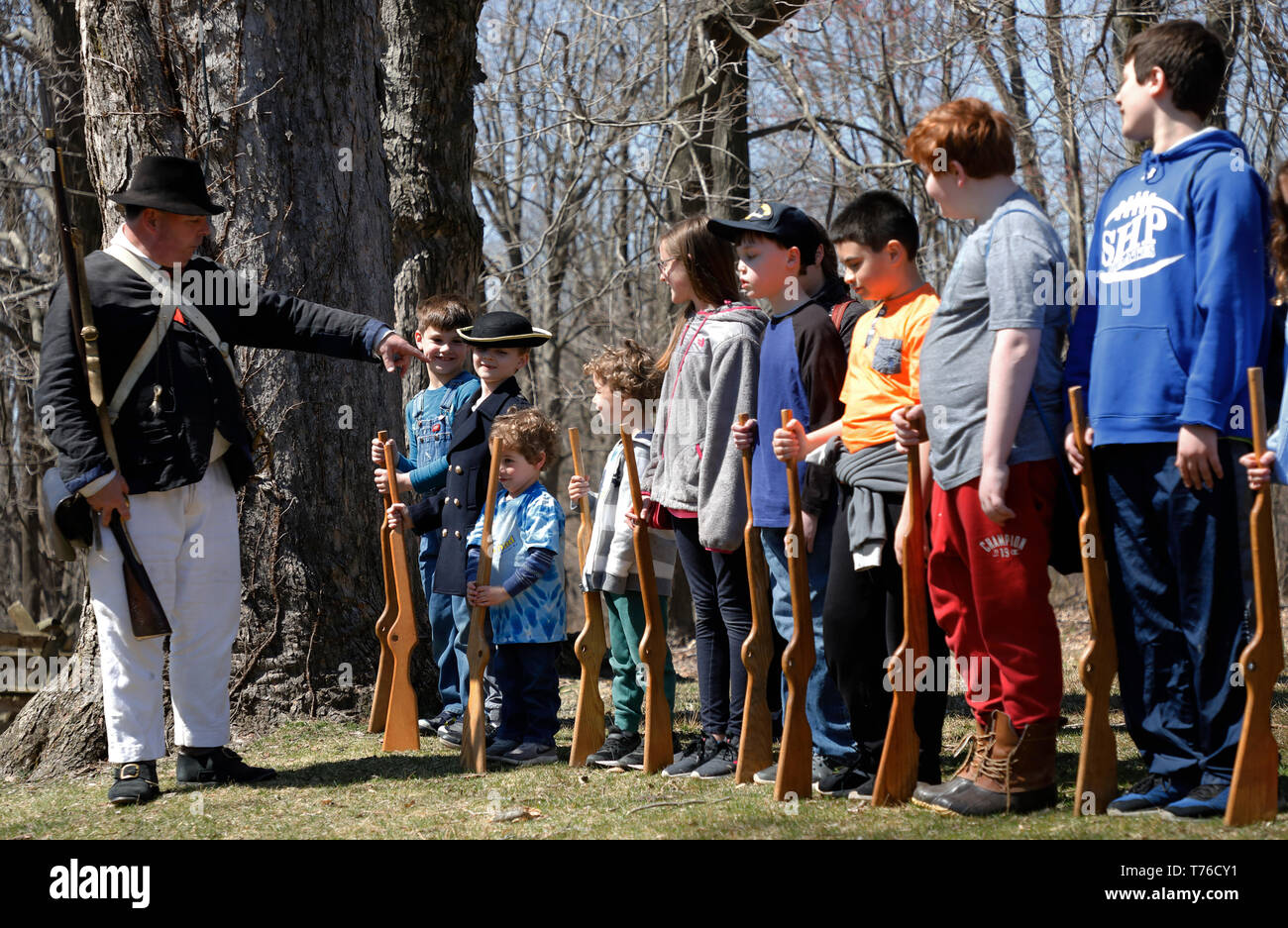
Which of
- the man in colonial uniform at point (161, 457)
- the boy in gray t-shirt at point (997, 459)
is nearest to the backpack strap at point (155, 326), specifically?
the man in colonial uniform at point (161, 457)

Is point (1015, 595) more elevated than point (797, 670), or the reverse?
point (1015, 595)

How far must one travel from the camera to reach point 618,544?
5.39 metres

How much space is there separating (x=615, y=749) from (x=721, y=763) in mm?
609

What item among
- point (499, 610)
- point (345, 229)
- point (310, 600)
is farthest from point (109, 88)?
point (499, 610)

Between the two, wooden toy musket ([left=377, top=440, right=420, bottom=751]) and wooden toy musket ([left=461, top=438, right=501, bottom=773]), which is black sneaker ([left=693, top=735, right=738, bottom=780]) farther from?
wooden toy musket ([left=377, top=440, right=420, bottom=751])

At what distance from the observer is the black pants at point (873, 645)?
166 inches

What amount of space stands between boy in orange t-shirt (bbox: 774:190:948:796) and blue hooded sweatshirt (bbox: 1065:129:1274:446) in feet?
2.06

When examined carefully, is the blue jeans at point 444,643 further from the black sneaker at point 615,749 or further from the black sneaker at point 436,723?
the black sneaker at point 615,749

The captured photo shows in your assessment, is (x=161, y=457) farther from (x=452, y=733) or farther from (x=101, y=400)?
(x=452, y=733)

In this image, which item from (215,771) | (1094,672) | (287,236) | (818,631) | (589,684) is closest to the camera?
(1094,672)

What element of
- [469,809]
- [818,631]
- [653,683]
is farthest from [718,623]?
[469,809]

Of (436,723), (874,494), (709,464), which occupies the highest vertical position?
(709,464)

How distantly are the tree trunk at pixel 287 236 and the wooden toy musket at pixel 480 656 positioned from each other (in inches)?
42.2

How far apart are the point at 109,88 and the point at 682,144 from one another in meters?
7.45
